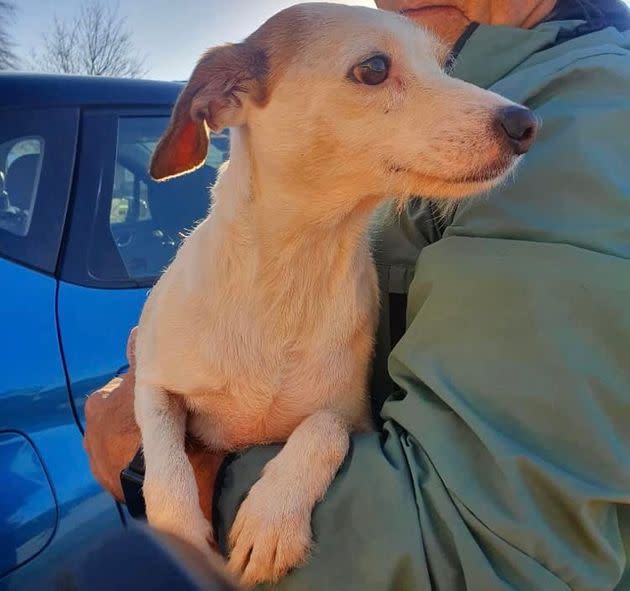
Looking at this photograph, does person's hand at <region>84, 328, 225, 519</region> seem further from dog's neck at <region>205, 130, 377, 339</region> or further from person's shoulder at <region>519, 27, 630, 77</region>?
person's shoulder at <region>519, 27, 630, 77</region>

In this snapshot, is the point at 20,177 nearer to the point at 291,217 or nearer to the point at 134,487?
the point at 291,217

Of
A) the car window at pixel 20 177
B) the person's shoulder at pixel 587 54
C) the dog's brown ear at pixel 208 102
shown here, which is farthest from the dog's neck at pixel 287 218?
the car window at pixel 20 177

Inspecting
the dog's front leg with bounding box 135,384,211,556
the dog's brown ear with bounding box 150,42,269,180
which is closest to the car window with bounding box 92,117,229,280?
the dog's brown ear with bounding box 150,42,269,180

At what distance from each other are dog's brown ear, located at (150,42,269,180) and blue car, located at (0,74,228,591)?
66cm

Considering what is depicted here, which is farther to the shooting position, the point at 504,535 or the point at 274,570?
the point at 274,570

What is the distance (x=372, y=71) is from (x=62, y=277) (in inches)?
50.5

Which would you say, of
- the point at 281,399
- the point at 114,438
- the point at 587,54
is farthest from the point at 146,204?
the point at 587,54

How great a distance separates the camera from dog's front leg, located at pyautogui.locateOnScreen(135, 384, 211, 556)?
1.74m

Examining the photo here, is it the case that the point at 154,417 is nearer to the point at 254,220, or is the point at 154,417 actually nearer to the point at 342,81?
the point at 254,220

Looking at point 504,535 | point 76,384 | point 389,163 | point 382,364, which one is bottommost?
point 76,384

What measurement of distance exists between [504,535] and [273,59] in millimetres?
1578

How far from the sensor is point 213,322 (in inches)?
81.7

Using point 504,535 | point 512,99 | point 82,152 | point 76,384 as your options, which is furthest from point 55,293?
point 504,535

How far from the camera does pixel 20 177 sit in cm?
269
